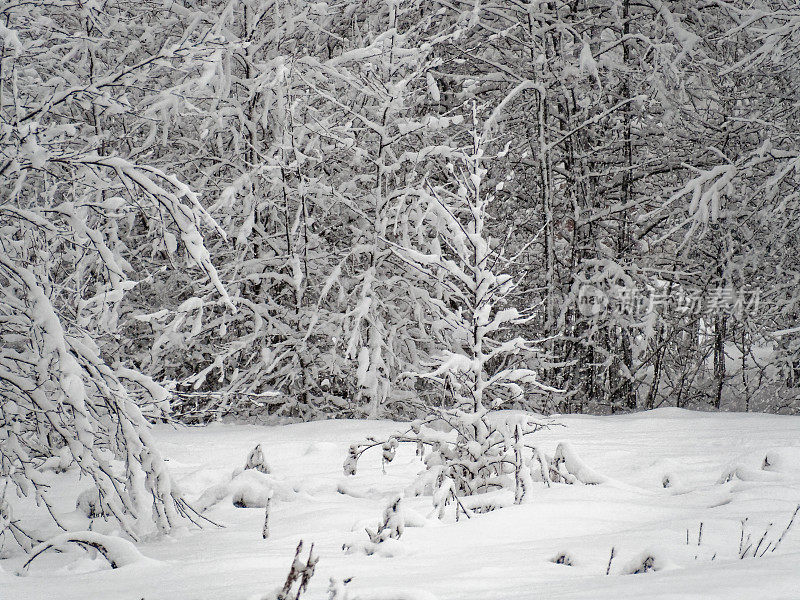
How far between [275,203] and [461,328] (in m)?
4.92

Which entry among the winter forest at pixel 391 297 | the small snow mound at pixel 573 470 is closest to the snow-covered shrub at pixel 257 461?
the winter forest at pixel 391 297

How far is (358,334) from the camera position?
7.94 m

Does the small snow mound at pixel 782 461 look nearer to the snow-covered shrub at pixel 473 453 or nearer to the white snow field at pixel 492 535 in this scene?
the white snow field at pixel 492 535

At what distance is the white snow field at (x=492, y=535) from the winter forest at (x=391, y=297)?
0.02 metres

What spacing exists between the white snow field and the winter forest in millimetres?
21

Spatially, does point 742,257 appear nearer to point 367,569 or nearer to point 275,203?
point 275,203

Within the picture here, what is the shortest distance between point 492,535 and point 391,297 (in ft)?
18.8

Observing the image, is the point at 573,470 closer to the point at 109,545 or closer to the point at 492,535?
the point at 492,535

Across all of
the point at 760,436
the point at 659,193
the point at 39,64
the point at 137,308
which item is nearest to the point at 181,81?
the point at 39,64

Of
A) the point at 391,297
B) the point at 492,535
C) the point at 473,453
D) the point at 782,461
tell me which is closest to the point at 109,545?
the point at 492,535

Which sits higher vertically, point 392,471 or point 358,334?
point 358,334

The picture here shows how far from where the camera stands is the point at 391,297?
8.66m

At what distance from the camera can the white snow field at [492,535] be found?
2170 mm

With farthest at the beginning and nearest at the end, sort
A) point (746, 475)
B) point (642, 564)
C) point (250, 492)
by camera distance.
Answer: point (250, 492) → point (746, 475) → point (642, 564)
